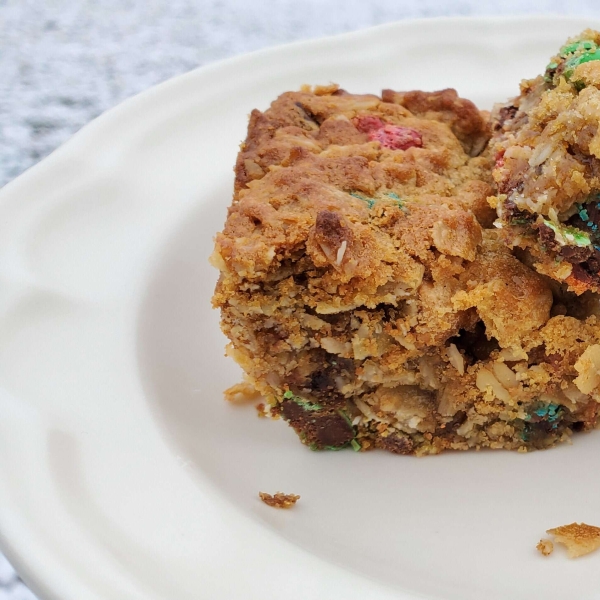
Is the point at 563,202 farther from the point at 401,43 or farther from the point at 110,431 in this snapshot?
the point at 401,43

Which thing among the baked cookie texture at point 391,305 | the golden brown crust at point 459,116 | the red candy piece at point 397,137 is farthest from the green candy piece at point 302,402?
the golden brown crust at point 459,116

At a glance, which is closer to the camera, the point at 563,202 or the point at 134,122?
the point at 563,202

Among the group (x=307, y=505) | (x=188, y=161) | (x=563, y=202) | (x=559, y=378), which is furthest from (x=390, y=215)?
A: (x=188, y=161)

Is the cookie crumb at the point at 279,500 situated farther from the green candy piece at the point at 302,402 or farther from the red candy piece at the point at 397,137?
the red candy piece at the point at 397,137

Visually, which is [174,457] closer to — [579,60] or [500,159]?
[500,159]

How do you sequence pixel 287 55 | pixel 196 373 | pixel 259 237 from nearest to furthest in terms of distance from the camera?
pixel 259 237, pixel 196 373, pixel 287 55

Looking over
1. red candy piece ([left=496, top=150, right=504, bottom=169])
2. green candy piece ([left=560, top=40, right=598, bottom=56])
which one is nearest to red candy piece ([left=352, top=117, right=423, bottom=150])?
red candy piece ([left=496, top=150, right=504, bottom=169])

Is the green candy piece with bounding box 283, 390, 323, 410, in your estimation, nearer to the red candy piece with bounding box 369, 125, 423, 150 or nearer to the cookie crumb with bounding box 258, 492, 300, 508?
the cookie crumb with bounding box 258, 492, 300, 508
